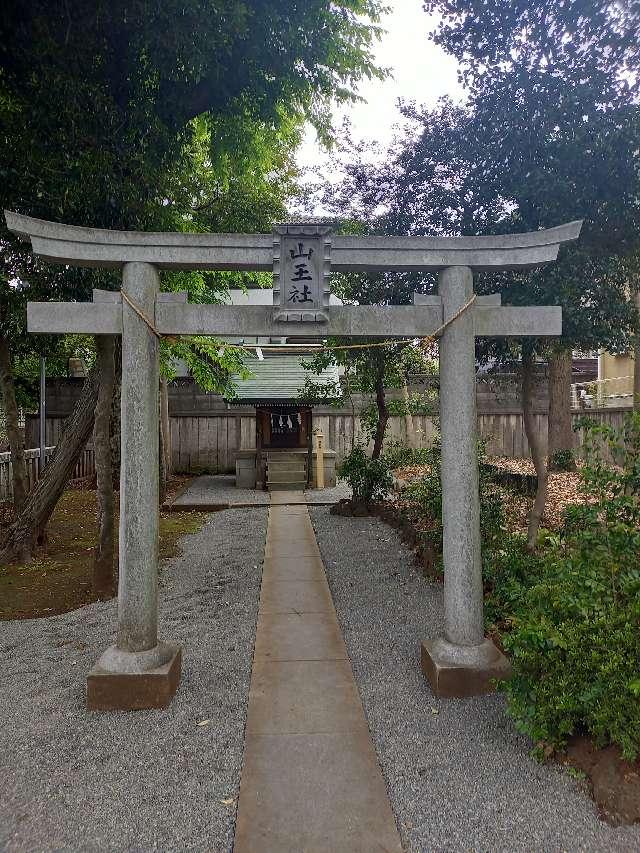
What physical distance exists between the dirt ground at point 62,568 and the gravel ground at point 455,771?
3.41m

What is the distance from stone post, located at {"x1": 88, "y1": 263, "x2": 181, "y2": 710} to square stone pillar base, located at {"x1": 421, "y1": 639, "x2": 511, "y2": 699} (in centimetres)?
182

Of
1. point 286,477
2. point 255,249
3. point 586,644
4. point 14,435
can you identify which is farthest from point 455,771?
point 286,477

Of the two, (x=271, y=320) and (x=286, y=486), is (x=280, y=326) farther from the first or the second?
(x=286, y=486)

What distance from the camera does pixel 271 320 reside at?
12.6 feet

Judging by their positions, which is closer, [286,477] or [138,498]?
[138,498]

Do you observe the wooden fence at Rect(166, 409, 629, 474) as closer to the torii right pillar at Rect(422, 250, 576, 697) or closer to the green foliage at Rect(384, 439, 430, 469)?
the green foliage at Rect(384, 439, 430, 469)

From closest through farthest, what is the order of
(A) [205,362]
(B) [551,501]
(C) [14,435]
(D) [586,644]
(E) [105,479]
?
(D) [586,644] < (E) [105,479] < (C) [14,435] < (B) [551,501] < (A) [205,362]

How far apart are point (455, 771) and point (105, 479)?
4451 millimetres

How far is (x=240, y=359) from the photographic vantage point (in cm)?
1319

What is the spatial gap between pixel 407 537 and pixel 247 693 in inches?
186

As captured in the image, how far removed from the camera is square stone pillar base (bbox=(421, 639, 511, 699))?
11.9 ft

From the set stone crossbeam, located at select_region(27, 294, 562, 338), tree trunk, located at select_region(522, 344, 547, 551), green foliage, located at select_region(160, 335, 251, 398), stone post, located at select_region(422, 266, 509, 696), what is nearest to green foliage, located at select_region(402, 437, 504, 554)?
tree trunk, located at select_region(522, 344, 547, 551)

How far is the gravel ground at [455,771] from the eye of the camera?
2.40 meters

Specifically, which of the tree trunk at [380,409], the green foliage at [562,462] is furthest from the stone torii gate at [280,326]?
the green foliage at [562,462]
